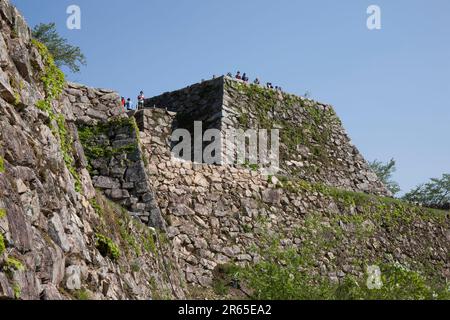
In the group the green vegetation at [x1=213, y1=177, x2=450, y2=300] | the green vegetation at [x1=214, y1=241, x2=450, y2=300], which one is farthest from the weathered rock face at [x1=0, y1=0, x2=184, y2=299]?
the green vegetation at [x1=213, y1=177, x2=450, y2=300]

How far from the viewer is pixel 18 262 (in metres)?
6.46

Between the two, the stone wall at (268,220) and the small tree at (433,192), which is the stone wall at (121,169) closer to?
the stone wall at (268,220)

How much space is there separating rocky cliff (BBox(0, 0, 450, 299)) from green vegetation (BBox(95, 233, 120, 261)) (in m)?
0.04

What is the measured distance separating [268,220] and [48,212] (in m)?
11.1

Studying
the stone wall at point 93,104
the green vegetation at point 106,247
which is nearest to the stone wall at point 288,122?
the stone wall at point 93,104

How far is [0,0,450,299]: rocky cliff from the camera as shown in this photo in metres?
7.80

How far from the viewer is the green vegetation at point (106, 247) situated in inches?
375

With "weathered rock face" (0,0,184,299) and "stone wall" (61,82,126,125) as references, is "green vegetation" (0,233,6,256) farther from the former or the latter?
"stone wall" (61,82,126,125)

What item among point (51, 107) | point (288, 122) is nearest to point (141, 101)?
point (288, 122)

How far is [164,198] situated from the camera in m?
16.4

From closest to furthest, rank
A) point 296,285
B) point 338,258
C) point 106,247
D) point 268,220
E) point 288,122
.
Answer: point 106,247, point 296,285, point 268,220, point 338,258, point 288,122

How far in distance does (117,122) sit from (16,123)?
6.83 metres

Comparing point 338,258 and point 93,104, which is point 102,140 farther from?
point 338,258
